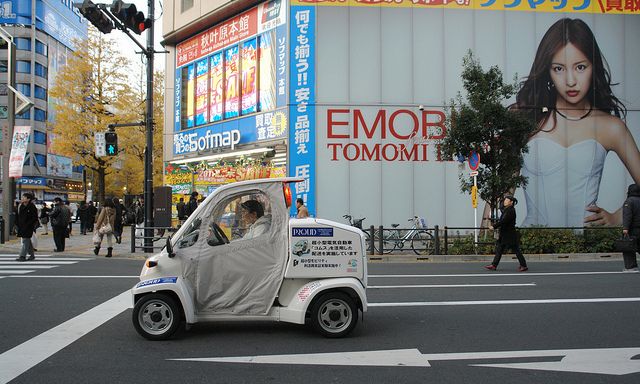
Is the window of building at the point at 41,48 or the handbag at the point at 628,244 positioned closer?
the handbag at the point at 628,244

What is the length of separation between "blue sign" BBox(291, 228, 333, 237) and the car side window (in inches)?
12.9

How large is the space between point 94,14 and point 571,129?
19.3 metres

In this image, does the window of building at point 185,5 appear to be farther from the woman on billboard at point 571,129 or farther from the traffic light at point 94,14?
the woman on billboard at point 571,129

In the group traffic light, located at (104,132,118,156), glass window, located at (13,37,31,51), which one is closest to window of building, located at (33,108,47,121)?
glass window, located at (13,37,31,51)

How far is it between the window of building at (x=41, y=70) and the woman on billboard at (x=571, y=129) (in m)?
62.8

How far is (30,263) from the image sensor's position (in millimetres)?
13578

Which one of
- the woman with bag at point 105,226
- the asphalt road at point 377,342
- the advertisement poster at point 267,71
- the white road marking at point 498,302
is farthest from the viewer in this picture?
the advertisement poster at point 267,71

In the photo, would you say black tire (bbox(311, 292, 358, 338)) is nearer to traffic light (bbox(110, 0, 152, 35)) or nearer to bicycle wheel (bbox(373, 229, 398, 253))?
traffic light (bbox(110, 0, 152, 35))

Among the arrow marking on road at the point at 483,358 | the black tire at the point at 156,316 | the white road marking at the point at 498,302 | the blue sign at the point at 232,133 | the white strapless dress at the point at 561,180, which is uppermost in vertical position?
the blue sign at the point at 232,133

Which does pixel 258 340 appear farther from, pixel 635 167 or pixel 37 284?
pixel 635 167

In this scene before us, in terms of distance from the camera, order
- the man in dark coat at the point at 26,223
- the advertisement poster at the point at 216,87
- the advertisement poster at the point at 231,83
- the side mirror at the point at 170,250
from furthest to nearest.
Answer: the advertisement poster at the point at 216,87, the advertisement poster at the point at 231,83, the man in dark coat at the point at 26,223, the side mirror at the point at 170,250

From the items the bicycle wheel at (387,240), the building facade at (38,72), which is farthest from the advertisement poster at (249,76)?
the building facade at (38,72)

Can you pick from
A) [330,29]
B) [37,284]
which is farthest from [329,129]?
[37,284]

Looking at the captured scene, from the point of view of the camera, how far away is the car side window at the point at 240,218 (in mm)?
6059
